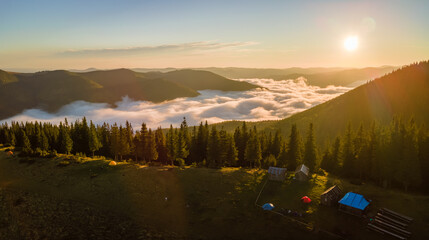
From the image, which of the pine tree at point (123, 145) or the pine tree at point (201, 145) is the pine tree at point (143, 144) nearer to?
the pine tree at point (123, 145)

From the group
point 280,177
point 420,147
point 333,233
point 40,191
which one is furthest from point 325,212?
point 40,191

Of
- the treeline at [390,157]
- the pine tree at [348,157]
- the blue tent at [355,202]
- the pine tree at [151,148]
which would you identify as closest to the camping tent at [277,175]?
the blue tent at [355,202]

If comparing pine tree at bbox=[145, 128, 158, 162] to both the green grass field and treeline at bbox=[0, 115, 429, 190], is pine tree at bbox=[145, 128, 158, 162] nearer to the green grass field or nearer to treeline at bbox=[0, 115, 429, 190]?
treeline at bbox=[0, 115, 429, 190]

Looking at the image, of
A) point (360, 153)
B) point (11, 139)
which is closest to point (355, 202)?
point (360, 153)

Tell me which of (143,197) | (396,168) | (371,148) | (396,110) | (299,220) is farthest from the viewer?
(396,110)

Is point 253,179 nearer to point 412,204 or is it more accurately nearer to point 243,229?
point 243,229

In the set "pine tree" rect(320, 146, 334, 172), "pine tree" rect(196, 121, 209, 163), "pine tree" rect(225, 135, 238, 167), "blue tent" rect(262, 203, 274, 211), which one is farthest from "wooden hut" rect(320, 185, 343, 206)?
"pine tree" rect(196, 121, 209, 163)

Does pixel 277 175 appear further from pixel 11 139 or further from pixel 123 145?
pixel 11 139
